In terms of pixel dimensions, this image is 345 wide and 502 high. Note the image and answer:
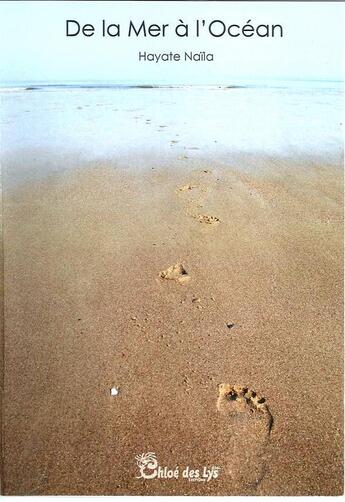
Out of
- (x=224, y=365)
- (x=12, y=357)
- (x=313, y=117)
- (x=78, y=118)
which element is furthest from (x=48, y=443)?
(x=313, y=117)

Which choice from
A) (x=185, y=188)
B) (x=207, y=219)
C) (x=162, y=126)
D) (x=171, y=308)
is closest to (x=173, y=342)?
(x=171, y=308)

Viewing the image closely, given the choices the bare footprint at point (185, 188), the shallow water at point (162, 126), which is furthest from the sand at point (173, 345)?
the shallow water at point (162, 126)

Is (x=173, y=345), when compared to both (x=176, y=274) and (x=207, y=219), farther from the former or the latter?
(x=207, y=219)

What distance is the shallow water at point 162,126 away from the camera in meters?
5.02

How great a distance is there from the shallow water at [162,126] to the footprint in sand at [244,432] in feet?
11.5

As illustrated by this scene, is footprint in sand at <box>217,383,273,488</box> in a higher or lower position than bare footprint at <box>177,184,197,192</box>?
lower

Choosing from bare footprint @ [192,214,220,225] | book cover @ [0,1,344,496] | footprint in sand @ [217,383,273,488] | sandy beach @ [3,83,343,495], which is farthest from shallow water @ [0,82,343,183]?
footprint in sand @ [217,383,273,488]

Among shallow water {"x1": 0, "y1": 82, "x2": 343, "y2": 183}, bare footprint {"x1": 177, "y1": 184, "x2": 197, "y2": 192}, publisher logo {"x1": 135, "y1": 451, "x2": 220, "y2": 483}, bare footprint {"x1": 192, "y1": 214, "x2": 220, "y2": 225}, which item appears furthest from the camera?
shallow water {"x1": 0, "y1": 82, "x2": 343, "y2": 183}

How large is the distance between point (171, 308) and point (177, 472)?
3.11 ft

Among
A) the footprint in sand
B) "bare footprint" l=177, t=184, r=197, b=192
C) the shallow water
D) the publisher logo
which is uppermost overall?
the shallow water

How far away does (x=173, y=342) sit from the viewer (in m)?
2.09

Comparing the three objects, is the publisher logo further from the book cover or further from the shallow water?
the shallow water

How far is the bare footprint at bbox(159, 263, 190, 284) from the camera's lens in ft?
8.46

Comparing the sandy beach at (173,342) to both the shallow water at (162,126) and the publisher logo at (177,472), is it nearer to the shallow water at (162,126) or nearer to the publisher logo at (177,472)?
the publisher logo at (177,472)
